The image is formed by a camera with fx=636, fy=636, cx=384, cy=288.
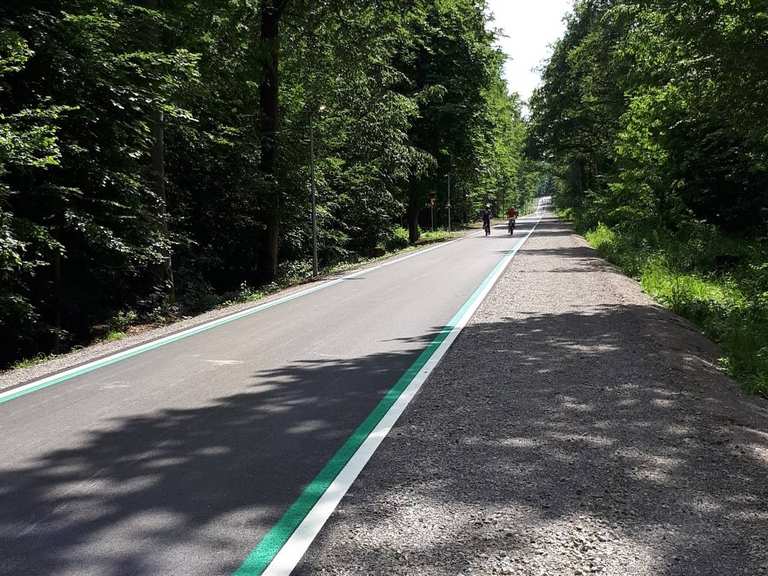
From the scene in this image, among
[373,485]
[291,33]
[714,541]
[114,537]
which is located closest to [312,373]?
[373,485]

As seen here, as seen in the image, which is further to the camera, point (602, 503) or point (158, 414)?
point (158, 414)

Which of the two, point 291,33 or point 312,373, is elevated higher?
point 291,33

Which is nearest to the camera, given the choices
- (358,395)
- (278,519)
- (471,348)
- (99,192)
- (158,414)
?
(278,519)

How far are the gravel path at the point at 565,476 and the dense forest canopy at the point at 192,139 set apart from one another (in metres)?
7.12

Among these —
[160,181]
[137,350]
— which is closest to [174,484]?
[137,350]

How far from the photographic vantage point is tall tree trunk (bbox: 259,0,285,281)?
743 inches

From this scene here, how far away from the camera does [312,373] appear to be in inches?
268

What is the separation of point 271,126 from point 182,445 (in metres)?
16.3

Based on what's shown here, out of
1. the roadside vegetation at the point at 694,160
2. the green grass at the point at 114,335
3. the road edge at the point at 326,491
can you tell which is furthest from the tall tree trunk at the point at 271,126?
the road edge at the point at 326,491

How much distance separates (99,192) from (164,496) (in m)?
9.77

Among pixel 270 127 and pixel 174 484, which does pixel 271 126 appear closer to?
pixel 270 127

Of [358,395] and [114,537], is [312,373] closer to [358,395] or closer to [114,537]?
[358,395]

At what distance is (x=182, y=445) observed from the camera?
4648 mm

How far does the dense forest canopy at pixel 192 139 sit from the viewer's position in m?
10.8
